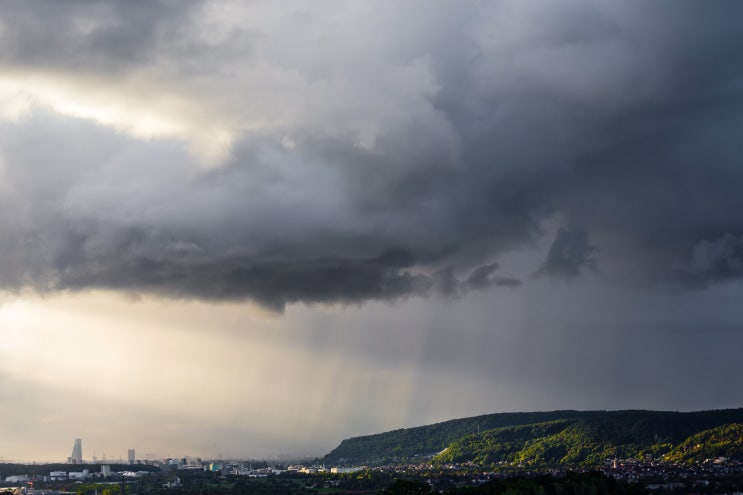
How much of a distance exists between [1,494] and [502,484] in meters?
102

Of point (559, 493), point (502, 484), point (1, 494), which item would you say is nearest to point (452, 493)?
point (502, 484)

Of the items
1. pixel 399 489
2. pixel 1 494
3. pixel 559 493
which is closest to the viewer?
pixel 559 493

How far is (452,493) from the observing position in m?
155

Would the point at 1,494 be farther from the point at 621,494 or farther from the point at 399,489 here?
the point at 621,494

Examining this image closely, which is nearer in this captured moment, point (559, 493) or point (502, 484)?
point (559, 493)

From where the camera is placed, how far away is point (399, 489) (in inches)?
5984

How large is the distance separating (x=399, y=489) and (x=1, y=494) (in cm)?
Result: 8740

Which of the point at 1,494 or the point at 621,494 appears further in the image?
the point at 1,494

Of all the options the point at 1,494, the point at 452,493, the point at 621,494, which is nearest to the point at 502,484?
the point at 452,493

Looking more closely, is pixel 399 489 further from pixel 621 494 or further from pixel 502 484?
pixel 621 494

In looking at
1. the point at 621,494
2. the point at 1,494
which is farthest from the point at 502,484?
the point at 1,494

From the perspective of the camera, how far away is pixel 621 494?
148 metres

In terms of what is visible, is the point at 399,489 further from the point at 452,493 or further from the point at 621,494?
the point at 621,494

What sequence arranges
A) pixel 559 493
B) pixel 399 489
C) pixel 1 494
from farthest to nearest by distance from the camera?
pixel 1 494 < pixel 399 489 < pixel 559 493
